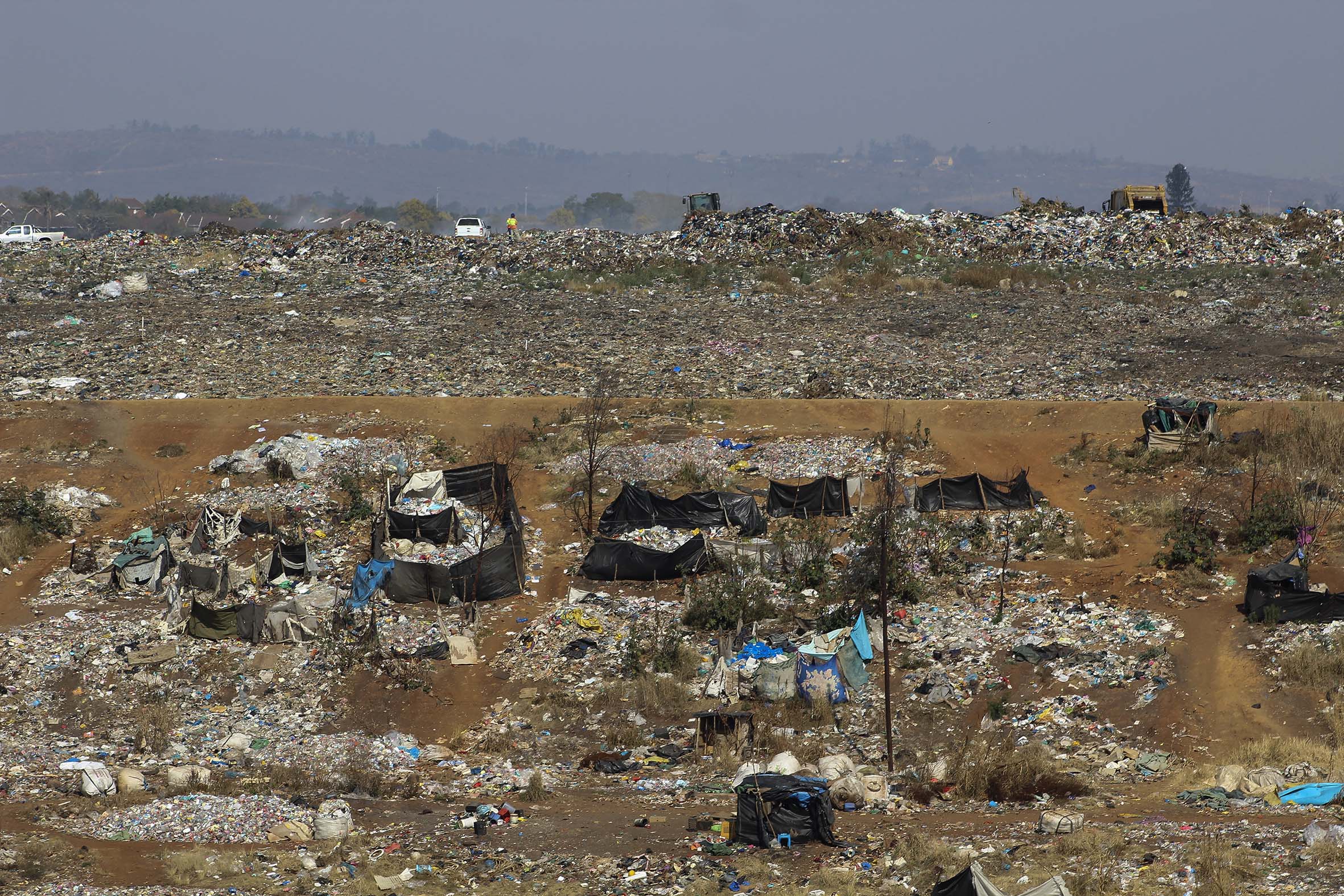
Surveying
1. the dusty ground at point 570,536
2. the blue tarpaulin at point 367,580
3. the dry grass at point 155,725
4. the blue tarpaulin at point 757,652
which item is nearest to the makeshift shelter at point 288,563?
the blue tarpaulin at point 367,580

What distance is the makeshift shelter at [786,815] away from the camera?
→ 10875 mm

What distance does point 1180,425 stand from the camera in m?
19.1

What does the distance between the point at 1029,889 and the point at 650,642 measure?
6.68m

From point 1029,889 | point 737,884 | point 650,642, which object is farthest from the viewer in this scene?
point 650,642

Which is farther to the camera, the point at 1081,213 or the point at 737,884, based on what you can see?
the point at 1081,213

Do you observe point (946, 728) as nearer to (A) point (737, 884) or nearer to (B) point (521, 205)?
(A) point (737, 884)

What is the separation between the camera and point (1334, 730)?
12352mm

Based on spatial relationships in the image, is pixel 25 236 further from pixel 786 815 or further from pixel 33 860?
pixel 786 815

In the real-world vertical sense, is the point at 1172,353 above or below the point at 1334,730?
above

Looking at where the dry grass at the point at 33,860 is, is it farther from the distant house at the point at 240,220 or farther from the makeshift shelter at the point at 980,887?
the distant house at the point at 240,220

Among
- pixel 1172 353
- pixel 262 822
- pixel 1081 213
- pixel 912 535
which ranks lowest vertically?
pixel 262 822

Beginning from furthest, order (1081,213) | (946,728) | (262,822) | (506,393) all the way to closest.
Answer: (1081,213) < (506,393) < (946,728) < (262,822)

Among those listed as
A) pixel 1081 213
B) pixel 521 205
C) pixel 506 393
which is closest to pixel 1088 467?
pixel 506 393

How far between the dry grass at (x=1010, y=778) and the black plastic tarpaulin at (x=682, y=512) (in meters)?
6.01
